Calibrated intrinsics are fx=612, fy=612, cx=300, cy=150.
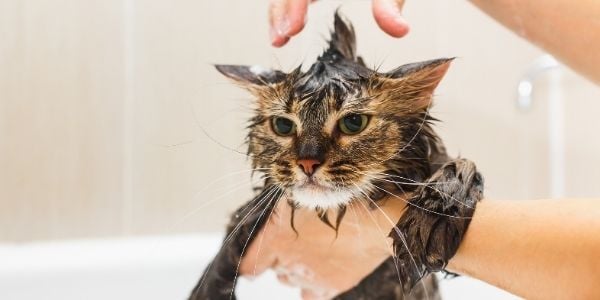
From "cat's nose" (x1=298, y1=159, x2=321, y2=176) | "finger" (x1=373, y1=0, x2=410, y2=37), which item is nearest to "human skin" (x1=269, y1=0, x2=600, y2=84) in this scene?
"finger" (x1=373, y1=0, x2=410, y2=37)

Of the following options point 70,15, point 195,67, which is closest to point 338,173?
point 195,67

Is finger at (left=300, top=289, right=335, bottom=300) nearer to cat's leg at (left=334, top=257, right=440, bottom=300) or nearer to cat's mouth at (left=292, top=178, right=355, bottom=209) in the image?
cat's leg at (left=334, top=257, right=440, bottom=300)

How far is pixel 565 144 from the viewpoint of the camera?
16.1 inches

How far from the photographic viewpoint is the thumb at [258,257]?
442 millimetres

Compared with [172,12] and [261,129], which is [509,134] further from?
[172,12]

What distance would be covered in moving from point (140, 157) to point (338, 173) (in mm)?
364

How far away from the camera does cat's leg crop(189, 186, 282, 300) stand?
0.43 meters

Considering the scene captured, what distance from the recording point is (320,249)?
1.47 feet

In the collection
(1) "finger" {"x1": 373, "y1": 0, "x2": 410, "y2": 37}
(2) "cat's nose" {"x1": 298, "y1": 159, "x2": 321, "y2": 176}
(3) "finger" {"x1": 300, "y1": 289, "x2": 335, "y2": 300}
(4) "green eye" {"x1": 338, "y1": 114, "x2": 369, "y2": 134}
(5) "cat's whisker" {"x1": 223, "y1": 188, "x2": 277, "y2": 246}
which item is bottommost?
(3) "finger" {"x1": 300, "y1": 289, "x2": 335, "y2": 300}

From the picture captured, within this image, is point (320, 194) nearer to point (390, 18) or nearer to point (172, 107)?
point (390, 18)

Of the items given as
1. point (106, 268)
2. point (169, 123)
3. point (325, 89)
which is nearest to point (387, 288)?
point (325, 89)

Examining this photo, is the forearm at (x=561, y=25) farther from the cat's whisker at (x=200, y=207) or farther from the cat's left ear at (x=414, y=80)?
the cat's whisker at (x=200, y=207)

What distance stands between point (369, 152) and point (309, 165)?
0.04 meters

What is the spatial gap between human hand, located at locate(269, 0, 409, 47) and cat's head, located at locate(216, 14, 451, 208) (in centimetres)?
3
